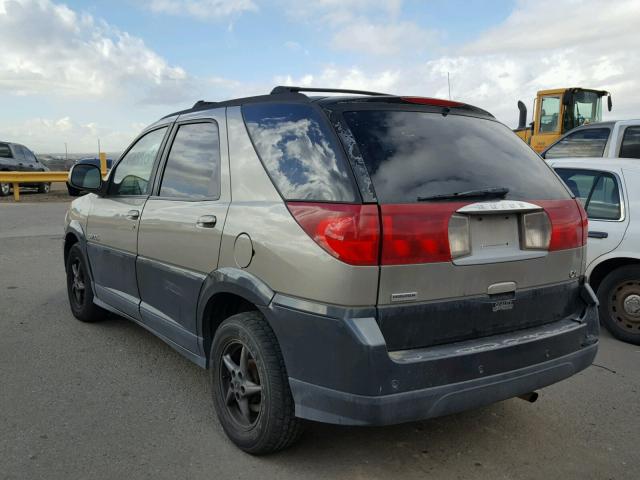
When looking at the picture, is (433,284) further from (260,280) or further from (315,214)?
(260,280)

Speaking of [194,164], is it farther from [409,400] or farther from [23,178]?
[23,178]

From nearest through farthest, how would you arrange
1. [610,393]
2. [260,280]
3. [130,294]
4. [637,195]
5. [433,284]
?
[433,284], [260,280], [610,393], [130,294], [637,195]

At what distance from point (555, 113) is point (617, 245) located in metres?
11.1

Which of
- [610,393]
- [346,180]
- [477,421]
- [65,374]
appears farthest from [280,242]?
[610,393]

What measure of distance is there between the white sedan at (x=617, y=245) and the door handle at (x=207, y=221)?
11.7ft

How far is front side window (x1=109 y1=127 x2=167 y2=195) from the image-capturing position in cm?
427

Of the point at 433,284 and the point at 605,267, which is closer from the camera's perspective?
the point at 433,284

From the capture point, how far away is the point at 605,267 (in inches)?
210

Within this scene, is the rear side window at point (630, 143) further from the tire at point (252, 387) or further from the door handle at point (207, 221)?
the tire at point (252, 387)

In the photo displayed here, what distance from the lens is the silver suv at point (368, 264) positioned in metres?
2.57

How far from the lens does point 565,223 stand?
123 inches

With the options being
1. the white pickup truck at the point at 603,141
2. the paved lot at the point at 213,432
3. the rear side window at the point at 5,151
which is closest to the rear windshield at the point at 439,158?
the paved lot at the point at 213,432

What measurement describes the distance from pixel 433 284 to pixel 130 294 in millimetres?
2555

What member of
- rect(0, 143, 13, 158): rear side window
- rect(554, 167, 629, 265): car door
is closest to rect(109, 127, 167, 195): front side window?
rect(554, 167, 629, 265): car door
